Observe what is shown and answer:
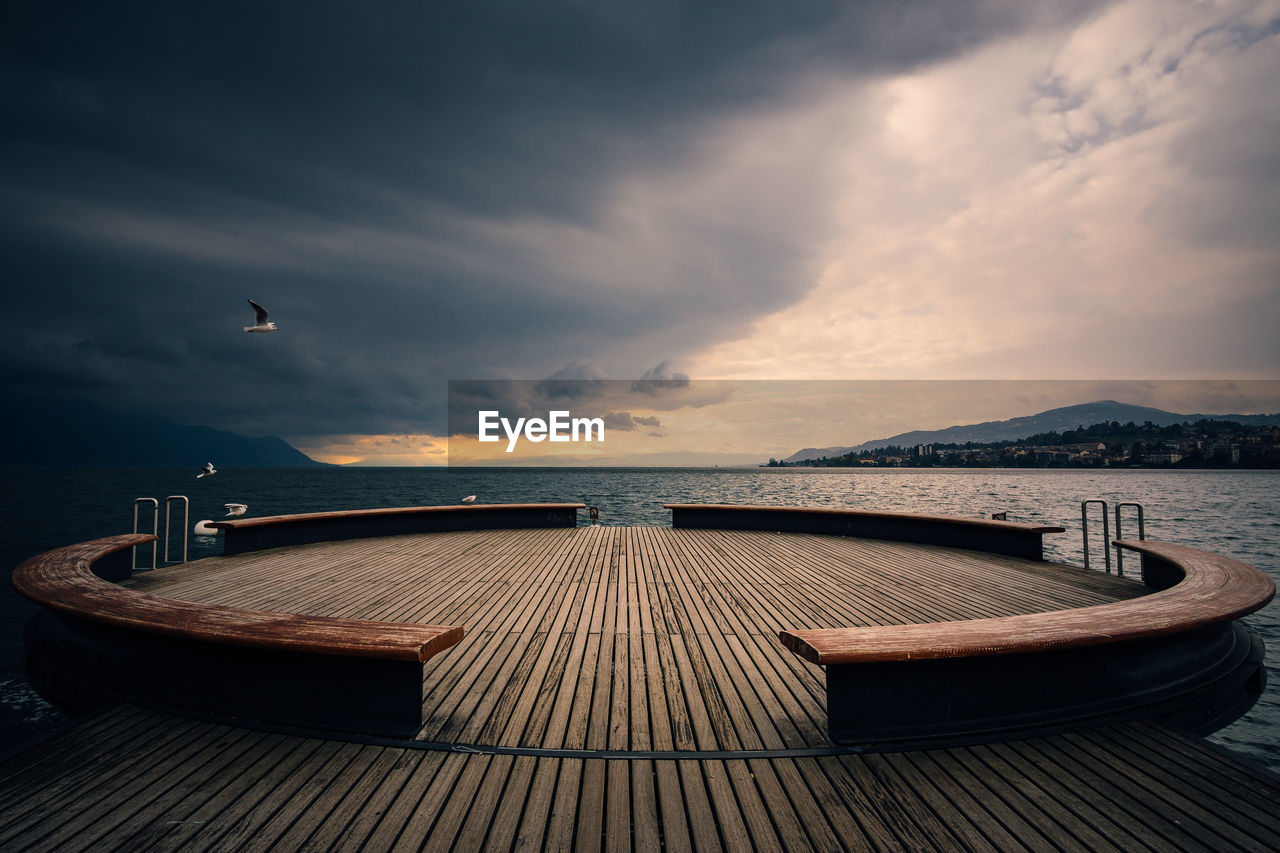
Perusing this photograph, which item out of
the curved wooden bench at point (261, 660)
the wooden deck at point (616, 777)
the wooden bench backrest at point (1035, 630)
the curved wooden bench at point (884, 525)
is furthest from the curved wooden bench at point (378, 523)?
the wooden bench backrest at point (1035, 630)

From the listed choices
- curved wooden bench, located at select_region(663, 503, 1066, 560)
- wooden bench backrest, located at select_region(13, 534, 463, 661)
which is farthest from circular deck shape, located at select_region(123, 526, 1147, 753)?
wooden bench backrest, located at select_region(13, 534, 463, 661)

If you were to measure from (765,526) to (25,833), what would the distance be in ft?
31.3

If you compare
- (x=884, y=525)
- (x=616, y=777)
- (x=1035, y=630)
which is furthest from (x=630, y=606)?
(x=884, y=525)

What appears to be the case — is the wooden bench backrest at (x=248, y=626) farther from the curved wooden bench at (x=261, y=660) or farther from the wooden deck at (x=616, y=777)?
the wooden deck at (x=616, y=777)

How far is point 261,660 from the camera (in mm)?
2846

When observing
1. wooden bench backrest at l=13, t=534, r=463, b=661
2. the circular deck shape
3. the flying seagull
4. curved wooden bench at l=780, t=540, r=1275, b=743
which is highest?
the flying seagull

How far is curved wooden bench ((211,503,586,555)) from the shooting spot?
305 inches

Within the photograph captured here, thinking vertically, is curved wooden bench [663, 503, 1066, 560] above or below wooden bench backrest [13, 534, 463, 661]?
below

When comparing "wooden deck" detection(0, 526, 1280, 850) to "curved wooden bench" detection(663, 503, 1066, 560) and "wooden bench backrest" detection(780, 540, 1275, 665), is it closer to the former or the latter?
"wooden bench backrest" detection(780, 540, 1275, 665)

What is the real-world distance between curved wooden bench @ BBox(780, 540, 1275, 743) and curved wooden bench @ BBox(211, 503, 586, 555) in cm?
708

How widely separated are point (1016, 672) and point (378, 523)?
9.52 meters

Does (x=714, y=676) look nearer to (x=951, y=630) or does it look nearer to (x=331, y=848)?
(x=951, y=630)

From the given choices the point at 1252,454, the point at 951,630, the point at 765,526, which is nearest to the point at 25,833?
the point at 951,630

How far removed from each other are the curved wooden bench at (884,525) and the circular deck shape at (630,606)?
0.30 meters
